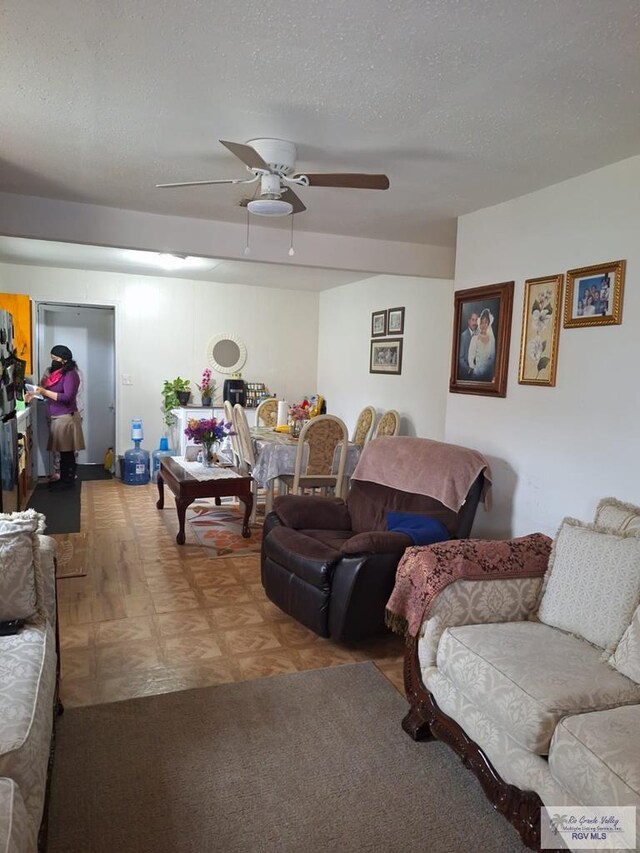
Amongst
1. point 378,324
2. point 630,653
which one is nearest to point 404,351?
point 378,324

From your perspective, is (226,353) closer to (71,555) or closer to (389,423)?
(389,423)

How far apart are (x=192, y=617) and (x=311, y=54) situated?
2.74 metres

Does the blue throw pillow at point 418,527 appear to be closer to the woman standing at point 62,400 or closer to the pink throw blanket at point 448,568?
the pink throw blanket at point 448,568

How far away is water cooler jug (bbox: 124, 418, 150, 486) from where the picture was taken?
21.2ft

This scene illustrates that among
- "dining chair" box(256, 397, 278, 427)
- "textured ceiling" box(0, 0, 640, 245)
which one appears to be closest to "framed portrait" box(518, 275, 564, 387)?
"textured ceiling" box(0, 0, 640, 245)

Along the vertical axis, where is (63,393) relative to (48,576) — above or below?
above

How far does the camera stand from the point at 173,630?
10.1 ft

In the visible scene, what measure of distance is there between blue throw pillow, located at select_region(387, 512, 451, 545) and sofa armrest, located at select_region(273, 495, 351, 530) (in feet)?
1.41

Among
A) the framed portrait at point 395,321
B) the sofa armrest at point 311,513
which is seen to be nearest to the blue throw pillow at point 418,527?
the sofa armrest at point 311,513

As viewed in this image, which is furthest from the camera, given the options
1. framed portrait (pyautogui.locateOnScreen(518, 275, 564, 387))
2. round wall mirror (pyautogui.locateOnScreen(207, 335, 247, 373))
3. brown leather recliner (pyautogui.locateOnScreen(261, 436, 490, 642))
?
round wall mirror (pyautogui.locateOnScreen(207, 335, 247, 373))

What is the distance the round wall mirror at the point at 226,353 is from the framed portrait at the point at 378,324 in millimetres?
1837

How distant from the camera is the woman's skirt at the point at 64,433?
604 cm

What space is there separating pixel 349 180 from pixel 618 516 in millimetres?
1760

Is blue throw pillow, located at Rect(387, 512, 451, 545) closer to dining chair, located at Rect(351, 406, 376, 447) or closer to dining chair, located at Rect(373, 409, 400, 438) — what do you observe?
dining chair, located at Rect(373, 409, 400, 438)
